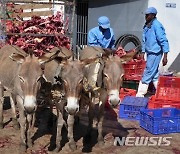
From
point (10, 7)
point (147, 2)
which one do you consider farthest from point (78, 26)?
point (10, 7)

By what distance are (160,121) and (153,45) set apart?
238 centimetres

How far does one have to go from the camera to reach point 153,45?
8.11m

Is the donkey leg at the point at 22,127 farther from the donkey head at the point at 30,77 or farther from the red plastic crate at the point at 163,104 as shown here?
the red plastic crate at the point at 163,104

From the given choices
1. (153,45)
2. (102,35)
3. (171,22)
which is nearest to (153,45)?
(153,45)

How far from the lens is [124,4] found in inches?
482

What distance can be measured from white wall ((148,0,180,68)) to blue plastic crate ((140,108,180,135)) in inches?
230

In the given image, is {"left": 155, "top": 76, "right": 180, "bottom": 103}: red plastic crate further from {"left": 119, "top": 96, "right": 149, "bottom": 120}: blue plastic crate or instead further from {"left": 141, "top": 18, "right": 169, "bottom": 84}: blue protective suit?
{"left": 141, "top": 18, "right": 169, "bottom": 84}: blue protective suit

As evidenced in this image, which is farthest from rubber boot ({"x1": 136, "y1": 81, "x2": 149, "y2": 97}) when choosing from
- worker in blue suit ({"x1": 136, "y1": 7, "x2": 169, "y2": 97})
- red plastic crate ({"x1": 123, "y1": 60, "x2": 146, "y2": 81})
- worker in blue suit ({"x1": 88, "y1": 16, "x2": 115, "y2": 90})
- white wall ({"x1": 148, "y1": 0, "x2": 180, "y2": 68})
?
white wall ({"x1": 148, "y1": 0, "x2": 180, "y2": 68})

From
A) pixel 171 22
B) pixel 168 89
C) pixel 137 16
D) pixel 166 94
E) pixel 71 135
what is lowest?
pixel 71 135

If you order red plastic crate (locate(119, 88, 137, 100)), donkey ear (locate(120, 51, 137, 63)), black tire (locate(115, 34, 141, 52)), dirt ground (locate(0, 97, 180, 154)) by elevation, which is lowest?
dirt ground (locate(0, 97, 180, 154))

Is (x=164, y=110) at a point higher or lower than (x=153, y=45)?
lower

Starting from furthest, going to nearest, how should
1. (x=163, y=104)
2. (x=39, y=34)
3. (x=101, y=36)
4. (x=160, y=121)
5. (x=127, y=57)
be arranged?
1. (x=39, y=34)
2. (x=163, y=104)
3. (x=101, y=36)
4. (x=160, y=121)
5. (x=127, y=57)

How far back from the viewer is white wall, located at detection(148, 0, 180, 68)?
39.3 feet

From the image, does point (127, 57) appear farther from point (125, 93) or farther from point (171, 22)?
point (171, 22)
